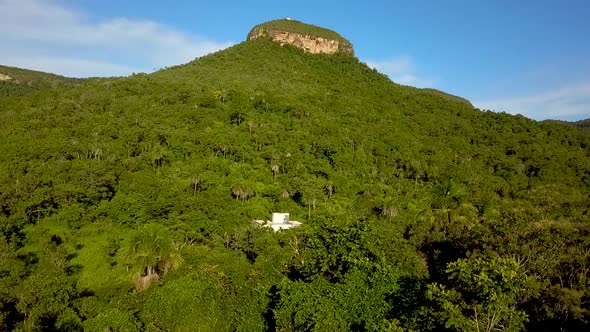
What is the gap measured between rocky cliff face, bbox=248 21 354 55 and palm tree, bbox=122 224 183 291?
99177mm

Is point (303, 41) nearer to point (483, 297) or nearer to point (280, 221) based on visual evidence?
point (280, 221)

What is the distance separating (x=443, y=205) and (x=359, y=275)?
103 feet

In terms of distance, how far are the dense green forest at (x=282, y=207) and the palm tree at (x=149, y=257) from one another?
0.39ft

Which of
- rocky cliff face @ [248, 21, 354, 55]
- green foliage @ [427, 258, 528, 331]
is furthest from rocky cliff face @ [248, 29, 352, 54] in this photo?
green foliage @ [427, 258, 528, 331]

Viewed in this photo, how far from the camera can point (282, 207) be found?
55.8 m

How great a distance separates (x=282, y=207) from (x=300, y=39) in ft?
252

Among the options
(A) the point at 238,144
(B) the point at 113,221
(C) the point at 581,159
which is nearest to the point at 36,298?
(B) the point at 113,221

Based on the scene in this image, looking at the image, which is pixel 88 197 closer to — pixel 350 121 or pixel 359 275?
pixel 359 275

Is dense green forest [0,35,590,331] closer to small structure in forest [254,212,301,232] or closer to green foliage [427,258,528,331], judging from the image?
green foliage [427,258,528,331]

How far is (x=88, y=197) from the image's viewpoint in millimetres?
48281

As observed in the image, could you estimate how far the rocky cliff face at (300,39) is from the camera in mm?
120562

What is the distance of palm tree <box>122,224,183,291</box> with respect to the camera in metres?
28.6

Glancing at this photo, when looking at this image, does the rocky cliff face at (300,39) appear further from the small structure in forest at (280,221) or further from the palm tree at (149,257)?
the palm tree at (149,257)

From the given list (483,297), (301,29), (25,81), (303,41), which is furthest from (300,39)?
(483,297)
